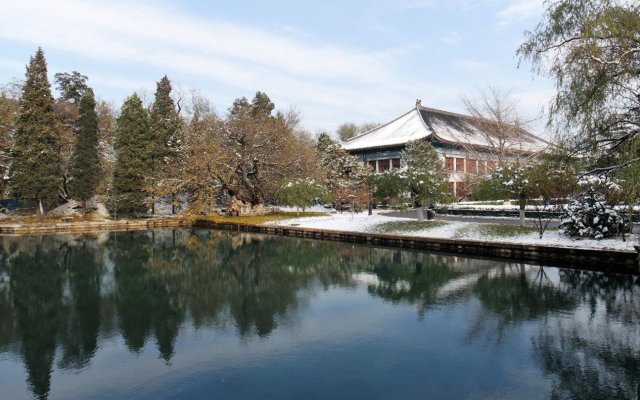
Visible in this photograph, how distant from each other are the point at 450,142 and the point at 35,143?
27890mm

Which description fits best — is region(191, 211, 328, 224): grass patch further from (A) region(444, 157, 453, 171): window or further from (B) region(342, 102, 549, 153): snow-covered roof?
(A) region(444, 157, 453, 171): window

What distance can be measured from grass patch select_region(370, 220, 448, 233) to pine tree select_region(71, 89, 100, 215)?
755 inches

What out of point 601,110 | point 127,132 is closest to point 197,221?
point 127,132

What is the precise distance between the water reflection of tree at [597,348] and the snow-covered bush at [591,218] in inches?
143

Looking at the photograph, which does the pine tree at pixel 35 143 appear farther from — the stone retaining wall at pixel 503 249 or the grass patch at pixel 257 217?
the stone retaining wall at pixel 503 249

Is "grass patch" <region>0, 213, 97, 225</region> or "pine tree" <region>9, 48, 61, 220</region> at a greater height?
"pine tree" <region>9, 48, 61, 220</region>

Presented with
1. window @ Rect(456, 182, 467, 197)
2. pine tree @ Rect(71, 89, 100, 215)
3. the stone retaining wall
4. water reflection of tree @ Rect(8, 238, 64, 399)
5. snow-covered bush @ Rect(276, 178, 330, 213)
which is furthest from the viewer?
window @ Rect(456, 182, 467, 197)

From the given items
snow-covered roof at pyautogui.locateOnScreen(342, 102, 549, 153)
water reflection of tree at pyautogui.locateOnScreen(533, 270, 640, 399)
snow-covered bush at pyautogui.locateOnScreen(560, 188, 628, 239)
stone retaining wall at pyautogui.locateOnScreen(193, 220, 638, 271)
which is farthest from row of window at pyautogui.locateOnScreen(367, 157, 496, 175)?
water reflection of tree at pyautogui.locateOnScreen(533, 270, 640, 399)

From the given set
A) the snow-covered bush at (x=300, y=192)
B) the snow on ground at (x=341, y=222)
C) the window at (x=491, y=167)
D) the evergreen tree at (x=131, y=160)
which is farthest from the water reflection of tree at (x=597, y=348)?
the evergreen tree at (x=131, y=160)

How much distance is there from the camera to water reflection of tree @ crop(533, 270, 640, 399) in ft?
18.5

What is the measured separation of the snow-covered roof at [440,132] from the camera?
3472 centimetres

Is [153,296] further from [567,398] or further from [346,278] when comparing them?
[567,398]

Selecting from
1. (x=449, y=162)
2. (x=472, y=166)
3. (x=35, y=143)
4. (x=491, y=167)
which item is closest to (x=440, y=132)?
(x=449, y=162)

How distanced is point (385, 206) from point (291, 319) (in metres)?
24.6
